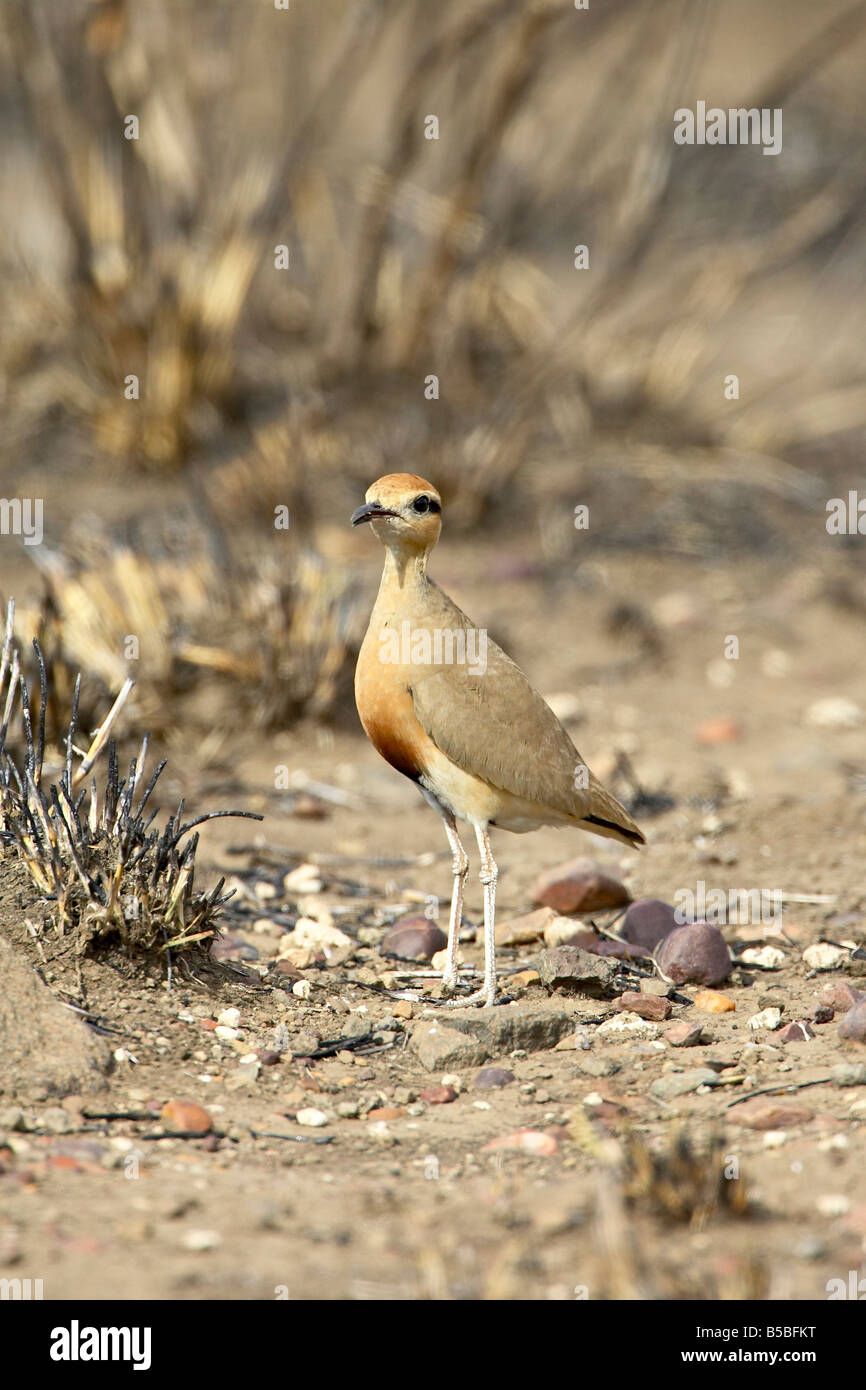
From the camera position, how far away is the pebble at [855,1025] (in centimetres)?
427

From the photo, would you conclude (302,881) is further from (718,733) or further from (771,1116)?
(718,733)

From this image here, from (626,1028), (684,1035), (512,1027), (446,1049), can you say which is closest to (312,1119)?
(446,1049)

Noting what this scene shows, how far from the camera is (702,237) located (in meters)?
14.2

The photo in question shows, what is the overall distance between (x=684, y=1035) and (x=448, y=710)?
1.24 metres

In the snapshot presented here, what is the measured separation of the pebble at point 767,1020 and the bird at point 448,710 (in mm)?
813

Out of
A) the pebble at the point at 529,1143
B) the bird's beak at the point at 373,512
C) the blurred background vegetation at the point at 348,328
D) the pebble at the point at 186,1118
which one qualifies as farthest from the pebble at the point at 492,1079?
the blurred background vegetation at the point at 348,328

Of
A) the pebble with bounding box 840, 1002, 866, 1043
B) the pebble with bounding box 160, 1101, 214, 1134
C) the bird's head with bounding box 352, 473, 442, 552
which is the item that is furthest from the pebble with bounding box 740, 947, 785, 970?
the pebble with bounding box 160, 1101, 214, 1134

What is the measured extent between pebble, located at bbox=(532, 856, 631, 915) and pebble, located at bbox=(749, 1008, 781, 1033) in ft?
3.59

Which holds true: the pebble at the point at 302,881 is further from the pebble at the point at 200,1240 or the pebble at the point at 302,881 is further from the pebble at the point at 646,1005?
the pebble at the point at 200,1240

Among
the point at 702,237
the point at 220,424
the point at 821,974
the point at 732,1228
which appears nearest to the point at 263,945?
the point at 821,974

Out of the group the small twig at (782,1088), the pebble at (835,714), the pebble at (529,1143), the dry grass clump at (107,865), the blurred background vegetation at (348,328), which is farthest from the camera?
the blurred background vegetation at (348,328)

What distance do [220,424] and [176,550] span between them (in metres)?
2.12

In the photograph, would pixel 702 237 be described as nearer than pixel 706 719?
No

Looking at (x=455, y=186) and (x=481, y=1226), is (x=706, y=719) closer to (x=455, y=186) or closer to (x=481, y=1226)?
(x=455, y=186)
